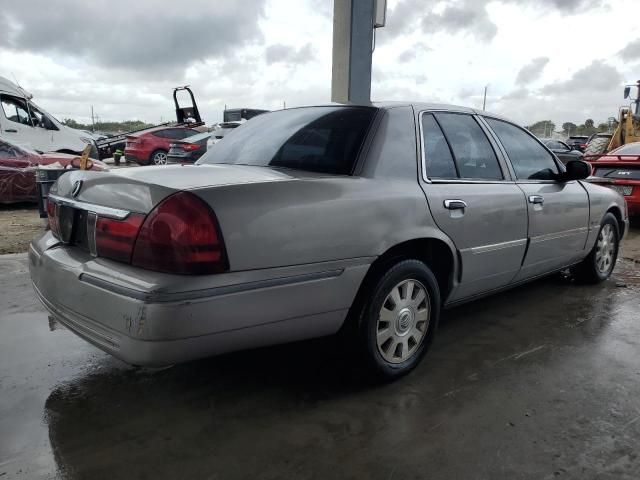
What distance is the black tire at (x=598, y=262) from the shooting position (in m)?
4.46

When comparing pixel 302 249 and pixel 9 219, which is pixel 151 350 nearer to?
pixel 302 249

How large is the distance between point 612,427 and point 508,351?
854 millimetres

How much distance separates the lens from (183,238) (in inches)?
75.7

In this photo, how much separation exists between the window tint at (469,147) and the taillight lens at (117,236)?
1.85m

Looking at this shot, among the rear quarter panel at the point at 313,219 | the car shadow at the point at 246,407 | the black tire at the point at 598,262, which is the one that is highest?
the rear quarter panel at the point at 313,219

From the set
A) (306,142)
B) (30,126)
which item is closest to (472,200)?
(306,142)

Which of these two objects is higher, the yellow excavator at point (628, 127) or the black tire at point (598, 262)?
the yellow excavator at point (628, 127)

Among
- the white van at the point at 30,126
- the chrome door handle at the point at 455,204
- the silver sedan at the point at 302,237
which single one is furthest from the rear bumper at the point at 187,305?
the white van at the point at 30,126

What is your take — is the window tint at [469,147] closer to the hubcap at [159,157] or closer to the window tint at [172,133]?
the hubcap at [159,157]

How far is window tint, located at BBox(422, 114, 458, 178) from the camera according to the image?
283cm

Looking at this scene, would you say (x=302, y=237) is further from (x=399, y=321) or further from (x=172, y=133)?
(x=172, y=133)

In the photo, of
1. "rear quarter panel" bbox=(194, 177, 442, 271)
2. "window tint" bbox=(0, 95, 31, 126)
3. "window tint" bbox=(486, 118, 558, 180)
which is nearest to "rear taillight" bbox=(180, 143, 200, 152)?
"window tint" bbox=(0, 95, 31, 126)

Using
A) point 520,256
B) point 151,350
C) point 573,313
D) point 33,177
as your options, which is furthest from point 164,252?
point 33,177

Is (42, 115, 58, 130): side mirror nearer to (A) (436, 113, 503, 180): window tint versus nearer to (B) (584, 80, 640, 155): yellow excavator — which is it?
(A) (436, 113, 503, 180): window tint
